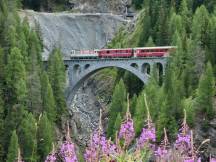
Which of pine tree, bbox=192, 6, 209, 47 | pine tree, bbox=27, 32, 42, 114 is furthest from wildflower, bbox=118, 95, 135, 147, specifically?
pine tree, bbox=192, 6, 209, 47

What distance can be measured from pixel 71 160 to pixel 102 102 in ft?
290

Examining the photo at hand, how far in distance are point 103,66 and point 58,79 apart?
9.22 meters

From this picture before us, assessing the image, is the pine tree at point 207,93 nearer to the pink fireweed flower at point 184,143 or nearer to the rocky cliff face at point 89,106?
the rocky cliff face at point 89,106

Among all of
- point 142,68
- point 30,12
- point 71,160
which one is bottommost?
point 71,160

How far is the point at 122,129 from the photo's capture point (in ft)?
26.1

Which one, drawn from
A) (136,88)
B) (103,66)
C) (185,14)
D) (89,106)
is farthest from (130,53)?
(89,106)

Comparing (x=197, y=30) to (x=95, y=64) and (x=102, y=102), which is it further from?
(x=102, y=102)

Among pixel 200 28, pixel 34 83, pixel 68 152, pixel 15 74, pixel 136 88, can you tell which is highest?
pixel 200 28

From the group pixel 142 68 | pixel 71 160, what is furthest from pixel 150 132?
pixel 142 68

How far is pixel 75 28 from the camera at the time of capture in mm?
115938

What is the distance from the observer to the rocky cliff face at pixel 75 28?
11036cm

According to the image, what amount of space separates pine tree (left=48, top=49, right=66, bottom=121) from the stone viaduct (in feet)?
18.0

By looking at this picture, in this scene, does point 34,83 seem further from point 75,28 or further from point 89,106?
point 75,28

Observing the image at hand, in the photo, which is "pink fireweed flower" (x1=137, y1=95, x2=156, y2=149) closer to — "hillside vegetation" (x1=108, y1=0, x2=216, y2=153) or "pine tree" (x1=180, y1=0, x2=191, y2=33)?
"hillside vegetation" (x1=108, y1=0, x2=216, y2=153)
